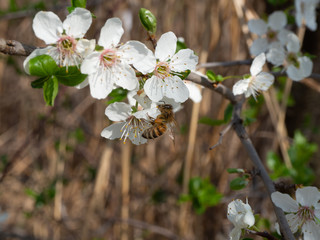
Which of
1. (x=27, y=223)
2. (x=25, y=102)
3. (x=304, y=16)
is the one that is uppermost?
(x=304, y=16)

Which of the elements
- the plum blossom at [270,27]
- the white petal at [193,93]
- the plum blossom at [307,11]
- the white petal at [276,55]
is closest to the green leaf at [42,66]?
the white petal at [193,93]

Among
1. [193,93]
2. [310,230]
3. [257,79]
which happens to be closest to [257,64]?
[257,79]

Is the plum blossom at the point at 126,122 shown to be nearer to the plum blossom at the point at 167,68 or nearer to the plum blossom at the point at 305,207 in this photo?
the plum blossom at the point at 167,68

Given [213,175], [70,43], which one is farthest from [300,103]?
[70,43]

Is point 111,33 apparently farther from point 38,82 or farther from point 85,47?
point 38,82

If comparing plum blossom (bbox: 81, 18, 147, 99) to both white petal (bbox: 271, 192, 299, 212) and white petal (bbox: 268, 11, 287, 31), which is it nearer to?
white petal (bbox: 271, 192, 299, 212)

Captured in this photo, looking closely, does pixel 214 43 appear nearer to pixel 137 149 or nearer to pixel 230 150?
pixel 230 150

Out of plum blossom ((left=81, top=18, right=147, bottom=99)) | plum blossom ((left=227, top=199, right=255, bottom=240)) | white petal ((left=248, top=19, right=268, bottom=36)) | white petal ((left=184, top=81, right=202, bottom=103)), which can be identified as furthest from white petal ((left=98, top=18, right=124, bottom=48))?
white petal ((left=248, top=19, right=268, bottom=36))
